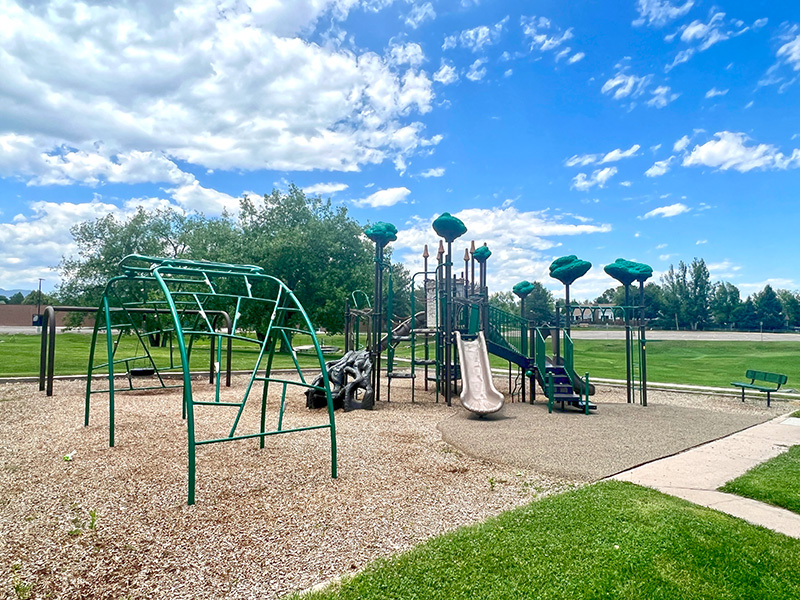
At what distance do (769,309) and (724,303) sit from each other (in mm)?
5062

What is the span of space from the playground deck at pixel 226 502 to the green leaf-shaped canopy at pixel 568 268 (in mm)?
4183

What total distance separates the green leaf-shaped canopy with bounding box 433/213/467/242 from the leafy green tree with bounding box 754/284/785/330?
67.3 meters

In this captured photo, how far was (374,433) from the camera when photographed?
6.96 m

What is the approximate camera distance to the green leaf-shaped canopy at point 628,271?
10.5 m

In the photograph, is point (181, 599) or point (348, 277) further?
point (348, 277)

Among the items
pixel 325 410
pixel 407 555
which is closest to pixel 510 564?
pixel 407 555

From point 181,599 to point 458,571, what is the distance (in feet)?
5.18

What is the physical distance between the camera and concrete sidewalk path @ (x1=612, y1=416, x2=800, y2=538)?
3.94 metres

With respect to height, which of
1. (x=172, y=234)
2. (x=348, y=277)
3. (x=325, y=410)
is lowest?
(x=325, y=410)

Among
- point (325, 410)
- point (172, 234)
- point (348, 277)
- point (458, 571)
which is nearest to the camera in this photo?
point (458, 571)

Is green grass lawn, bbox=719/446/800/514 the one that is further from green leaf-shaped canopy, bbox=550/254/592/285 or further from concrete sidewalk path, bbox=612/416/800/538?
green leaf-shaped canopy, bbox=550/254/592/285

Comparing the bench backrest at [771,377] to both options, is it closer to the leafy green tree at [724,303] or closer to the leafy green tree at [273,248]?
the leafy green tree at [273,248]

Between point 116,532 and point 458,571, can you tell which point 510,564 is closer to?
point 458,571

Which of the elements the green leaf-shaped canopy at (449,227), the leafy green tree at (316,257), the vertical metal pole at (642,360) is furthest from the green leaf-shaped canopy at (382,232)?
the leafy green tree at (316,257)
